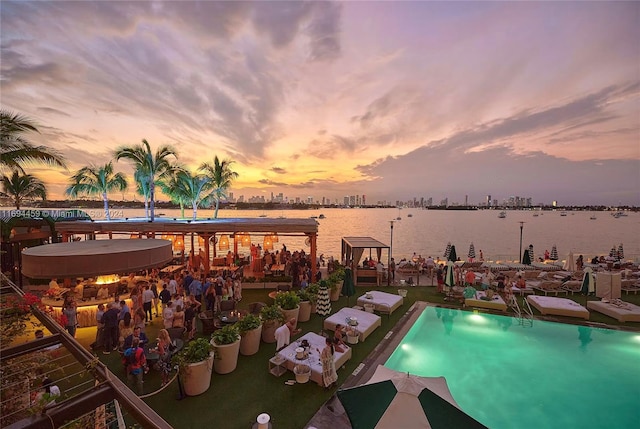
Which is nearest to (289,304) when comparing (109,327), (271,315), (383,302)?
(271,315)

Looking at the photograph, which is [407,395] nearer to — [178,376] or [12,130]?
[178,376]

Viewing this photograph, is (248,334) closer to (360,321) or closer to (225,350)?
(225,350)

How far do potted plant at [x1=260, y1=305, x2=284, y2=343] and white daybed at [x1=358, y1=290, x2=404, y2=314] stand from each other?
16.3 ft

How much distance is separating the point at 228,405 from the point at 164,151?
18.3m

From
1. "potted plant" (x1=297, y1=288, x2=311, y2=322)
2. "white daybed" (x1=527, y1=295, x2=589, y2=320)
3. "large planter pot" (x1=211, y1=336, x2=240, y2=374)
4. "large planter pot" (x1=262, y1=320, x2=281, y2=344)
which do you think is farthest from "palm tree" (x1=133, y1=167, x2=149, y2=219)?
"white daybed" (x1=527, y1=295, x2=589, y2=320)

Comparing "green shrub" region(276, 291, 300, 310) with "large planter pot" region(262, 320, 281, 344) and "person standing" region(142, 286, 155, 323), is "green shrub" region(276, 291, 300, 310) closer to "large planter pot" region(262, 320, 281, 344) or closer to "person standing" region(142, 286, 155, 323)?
"large planter pot" region(262, 320, 281, 344)

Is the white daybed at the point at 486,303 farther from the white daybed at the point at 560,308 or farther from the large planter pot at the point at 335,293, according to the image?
the large planter pot at the point at 335,293

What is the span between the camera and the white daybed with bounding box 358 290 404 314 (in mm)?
13883

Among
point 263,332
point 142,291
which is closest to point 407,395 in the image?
point 263,332

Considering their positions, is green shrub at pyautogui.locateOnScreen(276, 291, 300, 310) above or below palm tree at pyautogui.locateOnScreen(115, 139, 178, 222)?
below

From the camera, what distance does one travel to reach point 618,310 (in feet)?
43.6

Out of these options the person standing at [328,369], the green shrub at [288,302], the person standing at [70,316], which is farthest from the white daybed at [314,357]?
the person standing at [70,316]

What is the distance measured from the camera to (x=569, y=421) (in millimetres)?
7820

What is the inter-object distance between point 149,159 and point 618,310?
92.0 ft
